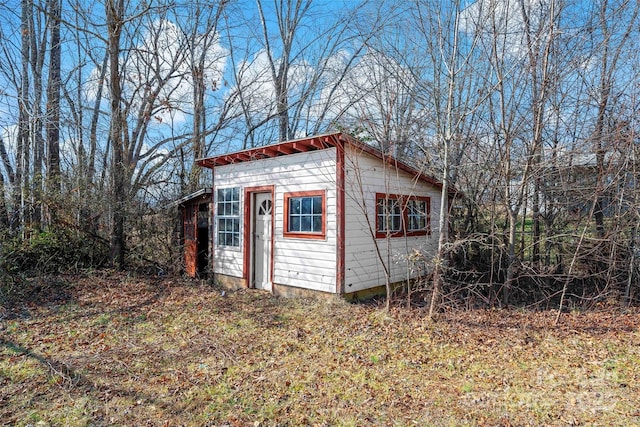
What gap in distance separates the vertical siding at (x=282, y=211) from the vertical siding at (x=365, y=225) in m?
0.29

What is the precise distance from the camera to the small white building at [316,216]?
6.18m

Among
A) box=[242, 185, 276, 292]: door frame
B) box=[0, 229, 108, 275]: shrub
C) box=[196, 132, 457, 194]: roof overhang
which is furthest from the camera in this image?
box=[0, 229, 108, 275]: shrub

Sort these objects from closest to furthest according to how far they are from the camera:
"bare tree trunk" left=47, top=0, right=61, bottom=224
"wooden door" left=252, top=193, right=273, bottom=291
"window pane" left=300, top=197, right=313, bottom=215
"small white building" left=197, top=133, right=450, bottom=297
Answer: "small white building" left=197, top=133, right=450, bottom=297 < "window pane" left=300, top=197, right=313, bottom=215 < "wooden door" left=252, top=193, right=273, bottom=291 < "bare tree trunk" left=47, top=0, right=61, bottom=224

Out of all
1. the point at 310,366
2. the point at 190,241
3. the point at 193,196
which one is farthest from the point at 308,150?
the point at 190,241

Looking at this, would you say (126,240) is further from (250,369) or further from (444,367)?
(444,367)

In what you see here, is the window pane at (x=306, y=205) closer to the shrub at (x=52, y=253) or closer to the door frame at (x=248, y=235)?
the door frame at (x=248, y=235)

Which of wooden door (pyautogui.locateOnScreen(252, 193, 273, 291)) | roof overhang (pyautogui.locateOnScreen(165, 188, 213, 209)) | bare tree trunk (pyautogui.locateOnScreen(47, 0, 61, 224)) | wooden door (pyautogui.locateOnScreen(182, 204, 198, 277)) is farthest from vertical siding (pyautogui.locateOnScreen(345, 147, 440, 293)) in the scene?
bare tree trunk (pyautogui.locateOnScreen(47, 0, 61, 224))

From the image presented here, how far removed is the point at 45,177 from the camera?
27.9ft

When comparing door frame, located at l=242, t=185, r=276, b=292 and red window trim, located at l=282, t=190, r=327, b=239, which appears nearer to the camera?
red window trim, located at l=282, t=190, r=327, b=239

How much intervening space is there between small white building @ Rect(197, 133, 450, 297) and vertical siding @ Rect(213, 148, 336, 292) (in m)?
0.02

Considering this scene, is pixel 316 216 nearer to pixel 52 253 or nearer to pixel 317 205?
pixel 317 205

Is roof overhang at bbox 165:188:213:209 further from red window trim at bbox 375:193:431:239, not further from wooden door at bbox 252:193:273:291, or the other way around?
red window trim at bbox 375:193:431:239

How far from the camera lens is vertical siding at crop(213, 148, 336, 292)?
6238 mm

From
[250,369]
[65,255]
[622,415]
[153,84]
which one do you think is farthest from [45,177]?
[622,415]
